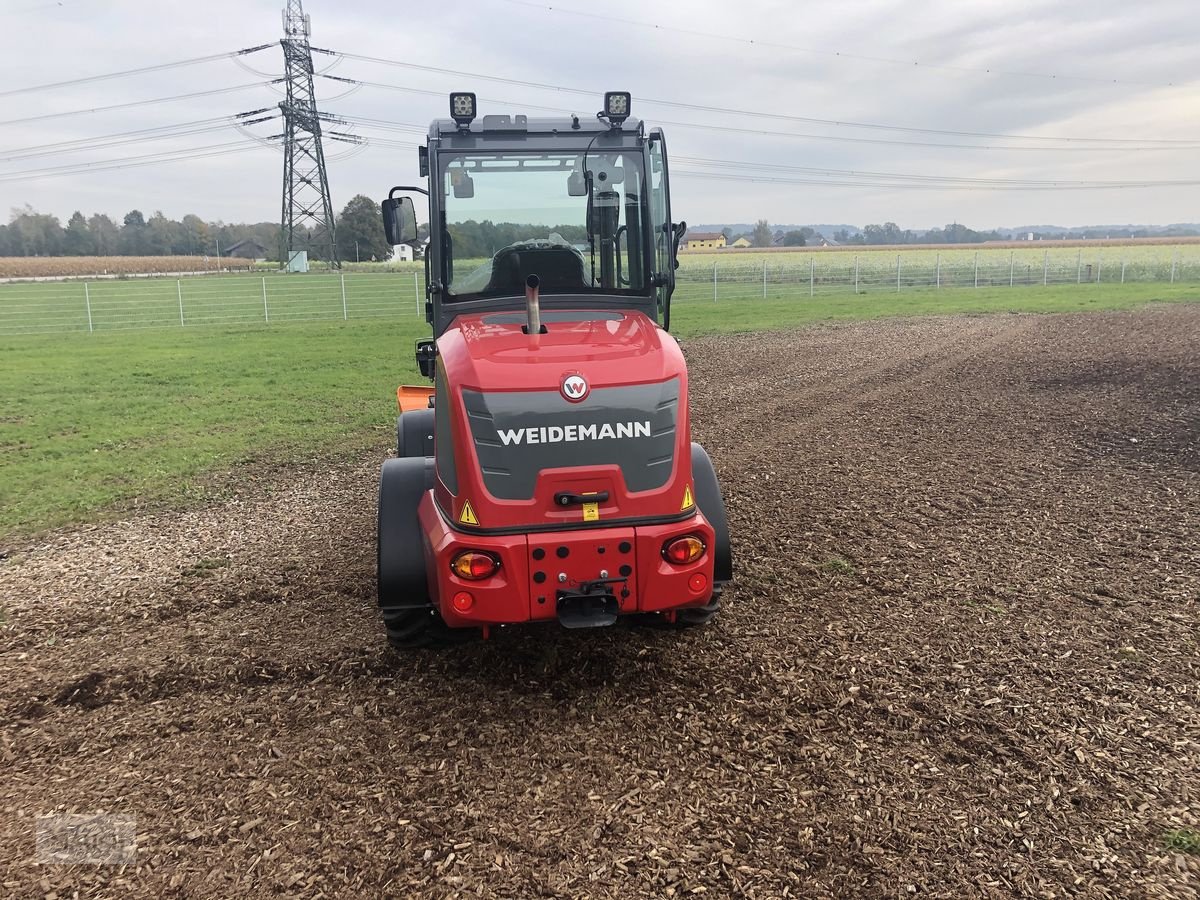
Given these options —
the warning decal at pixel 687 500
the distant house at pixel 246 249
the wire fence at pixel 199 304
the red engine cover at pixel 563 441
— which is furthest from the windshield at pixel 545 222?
the distant house at pixel 246 249

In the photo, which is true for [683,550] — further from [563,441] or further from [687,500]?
[563,441]

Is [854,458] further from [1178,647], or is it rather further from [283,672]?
[283,672]

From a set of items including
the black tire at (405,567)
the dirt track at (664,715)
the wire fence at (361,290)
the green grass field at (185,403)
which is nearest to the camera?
the dirt track at (664,715)

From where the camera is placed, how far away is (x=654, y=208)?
5.43m

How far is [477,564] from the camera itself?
393cm

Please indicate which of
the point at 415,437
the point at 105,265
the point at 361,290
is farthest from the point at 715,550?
the point at 105,265

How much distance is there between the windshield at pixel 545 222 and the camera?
17.6 ft

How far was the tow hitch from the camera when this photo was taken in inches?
156

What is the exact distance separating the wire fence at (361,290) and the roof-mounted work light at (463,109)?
2114 cm

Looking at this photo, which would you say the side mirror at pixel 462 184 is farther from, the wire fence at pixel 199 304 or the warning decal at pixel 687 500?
the wire fence at pixel 199 304

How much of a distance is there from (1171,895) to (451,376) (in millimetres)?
→ 3567

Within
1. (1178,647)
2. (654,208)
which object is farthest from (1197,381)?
(654,208)

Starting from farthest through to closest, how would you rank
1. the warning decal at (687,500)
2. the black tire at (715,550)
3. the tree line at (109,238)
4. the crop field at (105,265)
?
the tree line at (109,238)
the crop field at (105,265)
the black tire at (715,550)
the warning decal at (687,500)

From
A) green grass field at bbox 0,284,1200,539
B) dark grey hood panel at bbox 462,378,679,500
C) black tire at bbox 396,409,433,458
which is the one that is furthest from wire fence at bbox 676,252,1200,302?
dark grey hood panel at bbox 462,378,679,500
